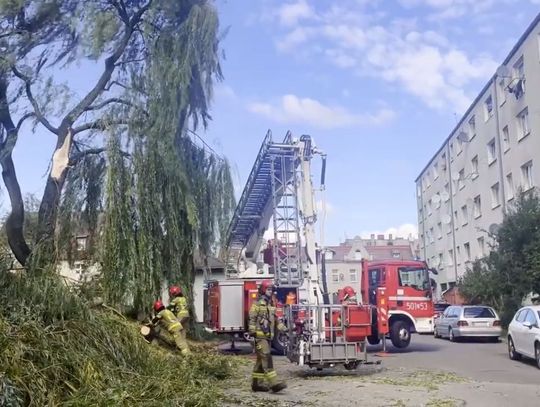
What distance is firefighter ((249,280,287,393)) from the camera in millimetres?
9670

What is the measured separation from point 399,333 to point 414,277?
1.69 m

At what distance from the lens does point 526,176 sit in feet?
94.5

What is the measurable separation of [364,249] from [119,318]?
79.0 metres

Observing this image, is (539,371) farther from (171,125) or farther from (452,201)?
(452,201)

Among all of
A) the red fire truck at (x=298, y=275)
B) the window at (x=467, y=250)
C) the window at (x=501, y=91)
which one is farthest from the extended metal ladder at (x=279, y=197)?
the window at (x=467, y=250)

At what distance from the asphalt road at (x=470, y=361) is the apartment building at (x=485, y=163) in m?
6.72

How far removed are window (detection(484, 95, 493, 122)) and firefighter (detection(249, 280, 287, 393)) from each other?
27.2 meters

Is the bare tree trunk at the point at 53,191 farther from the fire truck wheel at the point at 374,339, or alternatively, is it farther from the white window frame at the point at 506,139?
the white window frame at the point at 506,139

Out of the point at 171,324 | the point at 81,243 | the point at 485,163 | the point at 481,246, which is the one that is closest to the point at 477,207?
the point at 481,246

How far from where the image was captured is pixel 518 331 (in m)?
14.4

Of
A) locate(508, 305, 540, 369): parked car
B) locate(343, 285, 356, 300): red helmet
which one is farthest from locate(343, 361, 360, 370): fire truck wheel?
locate(508, 305, 540, 369): parked car

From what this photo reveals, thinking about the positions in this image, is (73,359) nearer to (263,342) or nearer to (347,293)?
(263,342)

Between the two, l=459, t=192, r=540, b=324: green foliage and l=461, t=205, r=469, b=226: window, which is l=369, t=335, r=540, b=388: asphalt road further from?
l=461, t=205, r=469, b=226: window

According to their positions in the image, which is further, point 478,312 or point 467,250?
Result: point 467,250
